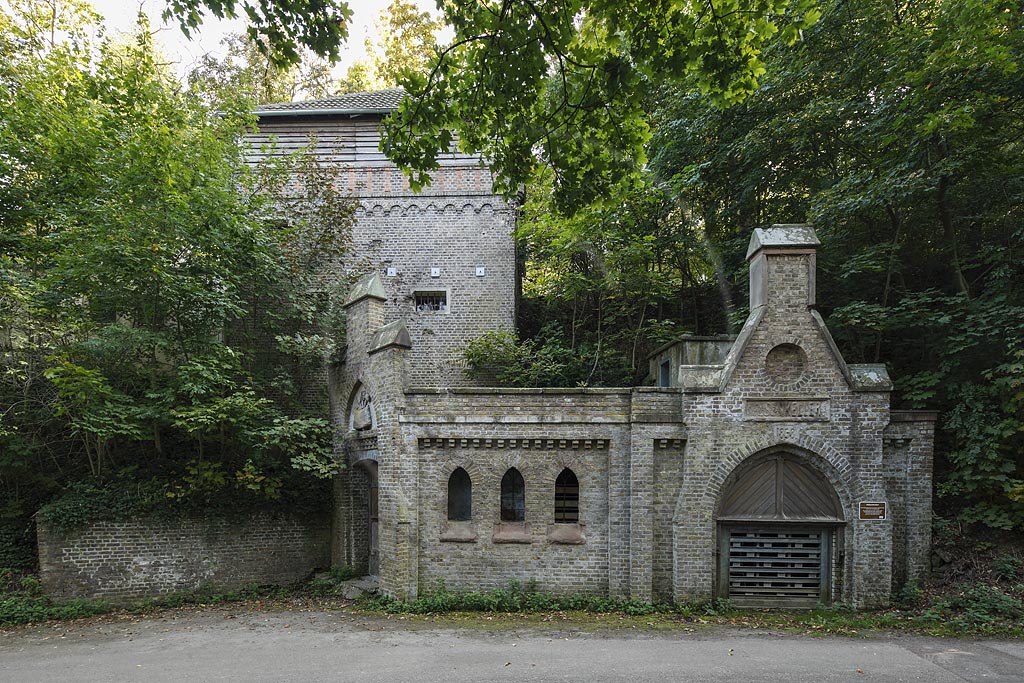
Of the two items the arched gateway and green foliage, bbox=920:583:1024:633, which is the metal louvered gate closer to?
the arched gateway

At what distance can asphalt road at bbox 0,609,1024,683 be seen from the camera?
8.16 m

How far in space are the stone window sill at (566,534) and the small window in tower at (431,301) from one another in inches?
306

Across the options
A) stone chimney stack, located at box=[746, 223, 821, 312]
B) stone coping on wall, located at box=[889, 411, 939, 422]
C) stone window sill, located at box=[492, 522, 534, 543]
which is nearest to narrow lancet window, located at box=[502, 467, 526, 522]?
stone window sill, located at box=[492, 522, 534, 543]

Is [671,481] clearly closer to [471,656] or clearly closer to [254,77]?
[471,656]

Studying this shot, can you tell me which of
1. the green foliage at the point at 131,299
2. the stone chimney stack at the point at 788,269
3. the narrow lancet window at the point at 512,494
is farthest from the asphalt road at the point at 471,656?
the stone chimney stack at the point at 788,269

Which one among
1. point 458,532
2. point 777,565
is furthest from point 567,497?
point 777,565

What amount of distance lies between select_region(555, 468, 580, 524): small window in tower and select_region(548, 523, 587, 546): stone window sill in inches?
4.6

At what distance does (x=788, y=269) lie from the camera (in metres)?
11.4

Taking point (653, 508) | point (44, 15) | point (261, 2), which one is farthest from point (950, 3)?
point (44, 15)

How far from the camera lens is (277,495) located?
45.3 feet

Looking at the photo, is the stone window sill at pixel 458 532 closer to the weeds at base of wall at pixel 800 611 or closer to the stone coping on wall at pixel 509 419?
the weeds at base of wall at pixel 800 611

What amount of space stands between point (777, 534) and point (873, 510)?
67.8 inches

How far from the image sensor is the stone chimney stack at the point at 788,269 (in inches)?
446

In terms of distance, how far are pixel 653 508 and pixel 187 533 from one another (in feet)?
33.4
